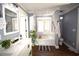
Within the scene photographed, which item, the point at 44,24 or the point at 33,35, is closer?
the point at 44,24

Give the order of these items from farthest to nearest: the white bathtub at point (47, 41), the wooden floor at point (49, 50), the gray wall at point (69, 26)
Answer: the white bathtub at point (47, 41)
the gray wall at point (69, 26)
the wooden floor at point (49, 50)

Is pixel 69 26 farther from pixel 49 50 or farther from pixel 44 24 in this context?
pixel 49 50

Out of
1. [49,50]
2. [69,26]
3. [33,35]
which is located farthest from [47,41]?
[69,26]

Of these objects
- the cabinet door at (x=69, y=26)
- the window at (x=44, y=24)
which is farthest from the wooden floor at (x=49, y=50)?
the window at (x=44, y=24)

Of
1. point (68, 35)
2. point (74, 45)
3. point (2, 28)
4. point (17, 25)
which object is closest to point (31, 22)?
Answer: point (17, 25)

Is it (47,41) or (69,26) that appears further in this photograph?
(47,41)

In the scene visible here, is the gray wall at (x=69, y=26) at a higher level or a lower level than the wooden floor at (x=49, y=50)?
higher

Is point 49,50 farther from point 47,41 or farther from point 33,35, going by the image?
point 33,35

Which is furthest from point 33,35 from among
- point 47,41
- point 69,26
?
point 69,26

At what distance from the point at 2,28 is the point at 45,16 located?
0.91 m

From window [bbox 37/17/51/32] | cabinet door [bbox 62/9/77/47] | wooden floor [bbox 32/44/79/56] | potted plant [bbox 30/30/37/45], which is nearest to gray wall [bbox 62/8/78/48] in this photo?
cabinet door [bbox 62/9/77/47]

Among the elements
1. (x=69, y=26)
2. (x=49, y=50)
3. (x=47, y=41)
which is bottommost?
(x=49, y=50)

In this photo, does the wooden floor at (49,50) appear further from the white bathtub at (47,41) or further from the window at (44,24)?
the window at (44,24)

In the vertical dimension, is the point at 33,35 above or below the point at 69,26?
below
